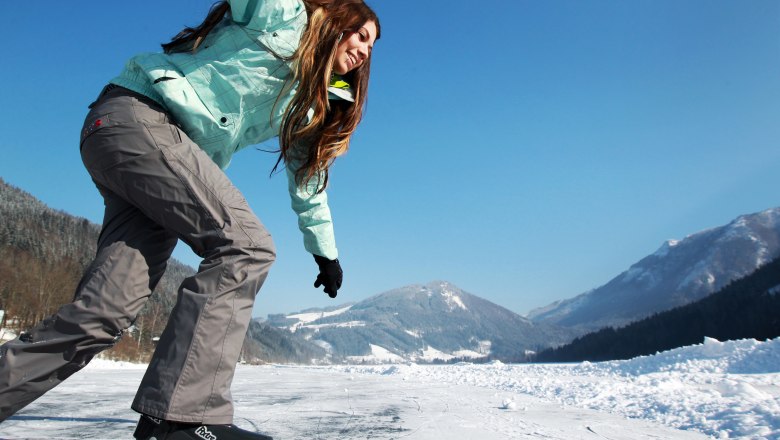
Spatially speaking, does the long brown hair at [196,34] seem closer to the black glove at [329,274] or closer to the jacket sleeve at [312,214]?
the jacket sleeve at [312,214]

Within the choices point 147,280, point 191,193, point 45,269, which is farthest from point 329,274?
point 45,269

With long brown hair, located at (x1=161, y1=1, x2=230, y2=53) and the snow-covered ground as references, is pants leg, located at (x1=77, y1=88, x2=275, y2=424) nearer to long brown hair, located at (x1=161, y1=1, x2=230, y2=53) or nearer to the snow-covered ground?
long brown hair, located at (x1=161, y1=1, x2=230, y2=53)

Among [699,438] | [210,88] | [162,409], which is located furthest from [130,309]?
[699,438]

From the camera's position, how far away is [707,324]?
62.1 m

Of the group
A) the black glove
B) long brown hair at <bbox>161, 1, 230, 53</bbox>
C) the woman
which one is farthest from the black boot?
long brown hair at <bbox>161, 1, 230, 53</bbox>

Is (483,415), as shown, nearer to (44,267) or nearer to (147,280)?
(147,280)

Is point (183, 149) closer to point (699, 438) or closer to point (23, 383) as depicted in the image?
point (23, 383)

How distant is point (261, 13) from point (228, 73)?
22cm

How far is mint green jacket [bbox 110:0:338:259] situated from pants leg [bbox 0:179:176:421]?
1.29 feet

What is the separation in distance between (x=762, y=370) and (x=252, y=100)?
34.9 ft

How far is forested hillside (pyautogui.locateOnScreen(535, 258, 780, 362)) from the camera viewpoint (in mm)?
54531

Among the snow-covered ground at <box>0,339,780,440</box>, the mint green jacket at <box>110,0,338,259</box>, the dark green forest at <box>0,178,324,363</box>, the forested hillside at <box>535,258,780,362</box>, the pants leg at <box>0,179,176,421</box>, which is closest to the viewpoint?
the pants leg at <box>0,179,176,421</box>

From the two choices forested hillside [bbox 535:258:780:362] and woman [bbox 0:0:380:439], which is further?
forested hillside [bbox 535:258:780:362]

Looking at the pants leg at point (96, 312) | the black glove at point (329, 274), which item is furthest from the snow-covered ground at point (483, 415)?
the pants leg at point (96, 312)
